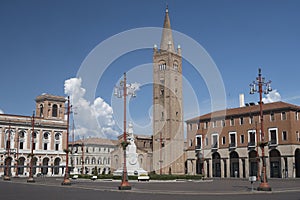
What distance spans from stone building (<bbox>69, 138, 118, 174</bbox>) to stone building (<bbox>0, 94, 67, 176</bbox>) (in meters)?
10.9

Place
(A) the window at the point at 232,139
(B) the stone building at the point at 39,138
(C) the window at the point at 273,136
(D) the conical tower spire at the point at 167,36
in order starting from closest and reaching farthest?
(C) the window at the point at 273,136
(A) the window at the point at 232,139
(B) the stone building at the point at 39,138
(D) the conical tower spire at the point at 167,36

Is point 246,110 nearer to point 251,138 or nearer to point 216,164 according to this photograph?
point 251,138

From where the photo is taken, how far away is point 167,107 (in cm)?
10162

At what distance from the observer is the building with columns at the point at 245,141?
216 feet

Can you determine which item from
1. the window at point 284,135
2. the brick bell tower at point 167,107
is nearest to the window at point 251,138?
the window at point 284,135

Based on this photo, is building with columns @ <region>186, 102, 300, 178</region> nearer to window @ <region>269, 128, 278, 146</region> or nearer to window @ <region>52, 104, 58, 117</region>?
window @ <region>269, 128, 278, 146</region>

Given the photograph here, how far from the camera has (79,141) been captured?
11706cm

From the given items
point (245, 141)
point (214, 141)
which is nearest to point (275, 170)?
point (245, 141)

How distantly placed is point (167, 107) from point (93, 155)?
27810 mm

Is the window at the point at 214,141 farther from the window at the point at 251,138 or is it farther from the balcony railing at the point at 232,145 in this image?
the window at the point at 251,138

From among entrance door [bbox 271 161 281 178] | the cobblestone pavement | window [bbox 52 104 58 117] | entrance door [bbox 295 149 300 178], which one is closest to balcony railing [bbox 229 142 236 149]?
entrance door [bbox 271 161 281 178]

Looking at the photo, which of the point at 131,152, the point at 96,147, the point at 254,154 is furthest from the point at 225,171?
the point at 96,147

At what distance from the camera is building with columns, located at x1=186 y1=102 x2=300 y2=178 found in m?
65.9

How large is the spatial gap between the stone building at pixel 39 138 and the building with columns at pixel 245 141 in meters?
35.1
